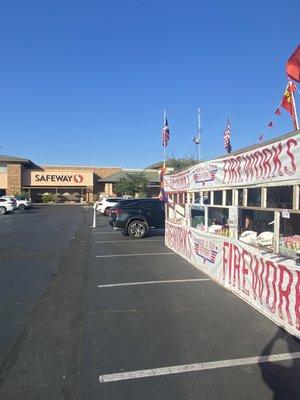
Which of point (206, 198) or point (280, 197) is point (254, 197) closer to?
point (280, 197)

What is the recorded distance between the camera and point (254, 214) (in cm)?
788

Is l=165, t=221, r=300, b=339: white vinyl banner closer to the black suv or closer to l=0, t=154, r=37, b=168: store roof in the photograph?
the black suv

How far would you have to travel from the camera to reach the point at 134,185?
63875 mm

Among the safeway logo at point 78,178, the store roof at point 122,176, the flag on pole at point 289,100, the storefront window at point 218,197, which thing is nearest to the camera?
the storefront window at point 218,197

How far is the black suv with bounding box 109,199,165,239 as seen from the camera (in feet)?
63.4

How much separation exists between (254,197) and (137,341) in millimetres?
3395

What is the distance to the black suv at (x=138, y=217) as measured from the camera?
760 inches

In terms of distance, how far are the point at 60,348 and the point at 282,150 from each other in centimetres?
405

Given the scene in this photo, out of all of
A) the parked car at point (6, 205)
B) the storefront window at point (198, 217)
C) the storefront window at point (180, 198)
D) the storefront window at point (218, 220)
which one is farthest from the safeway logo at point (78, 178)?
the storefront window at point (218, 220)

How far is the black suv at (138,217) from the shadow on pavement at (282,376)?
1400 centimetres

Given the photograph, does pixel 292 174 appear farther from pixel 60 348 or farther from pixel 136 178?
pixel 136 178

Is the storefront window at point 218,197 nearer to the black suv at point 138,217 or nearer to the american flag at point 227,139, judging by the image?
the black suv at point 138,217

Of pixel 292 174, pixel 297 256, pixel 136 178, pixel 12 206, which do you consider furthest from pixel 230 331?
pixel 136 178

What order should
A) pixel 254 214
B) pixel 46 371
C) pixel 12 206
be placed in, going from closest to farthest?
pixel 46 371 → pixel 254 214 → pixel 12 206
